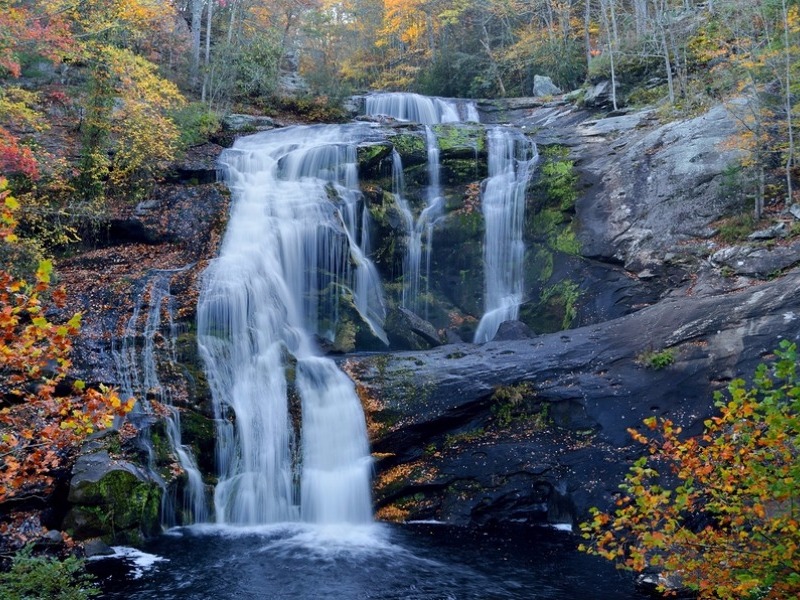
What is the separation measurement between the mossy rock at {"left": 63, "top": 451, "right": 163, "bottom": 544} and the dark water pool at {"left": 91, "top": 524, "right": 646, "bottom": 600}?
38cm

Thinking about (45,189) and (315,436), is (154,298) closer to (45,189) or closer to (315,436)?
(315,436)

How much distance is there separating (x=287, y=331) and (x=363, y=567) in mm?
5838

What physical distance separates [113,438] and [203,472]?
153 cm

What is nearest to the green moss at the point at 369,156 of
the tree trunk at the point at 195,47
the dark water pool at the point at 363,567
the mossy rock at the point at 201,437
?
the mossy rock at the point at 201,437

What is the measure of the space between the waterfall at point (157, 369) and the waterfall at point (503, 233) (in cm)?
725

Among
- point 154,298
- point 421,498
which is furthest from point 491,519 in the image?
point 154,298

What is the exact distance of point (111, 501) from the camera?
30.4 ft

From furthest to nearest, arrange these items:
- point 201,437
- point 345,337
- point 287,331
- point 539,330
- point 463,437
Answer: point 539,330, point 345,337, point 287,331, point 463,437, point 201,437

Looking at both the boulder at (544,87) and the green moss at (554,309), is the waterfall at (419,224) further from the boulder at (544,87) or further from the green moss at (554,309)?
the boulder at (544,87)

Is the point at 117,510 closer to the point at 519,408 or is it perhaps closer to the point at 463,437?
the point at 463,437

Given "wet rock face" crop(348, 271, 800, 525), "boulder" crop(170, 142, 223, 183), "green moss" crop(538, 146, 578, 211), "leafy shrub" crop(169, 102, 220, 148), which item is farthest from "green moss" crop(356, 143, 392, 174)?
"wet rock face" crop(348, 271, 800, 525)

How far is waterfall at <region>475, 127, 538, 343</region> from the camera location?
1590cm

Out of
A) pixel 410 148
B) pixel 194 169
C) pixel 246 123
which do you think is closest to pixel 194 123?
pixel 194 169

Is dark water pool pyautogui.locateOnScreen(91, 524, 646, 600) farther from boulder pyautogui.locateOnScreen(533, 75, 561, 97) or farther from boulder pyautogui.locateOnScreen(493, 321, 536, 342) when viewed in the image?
boulder pyautogui.locateOnScreen(533, 75, 561, 97)
